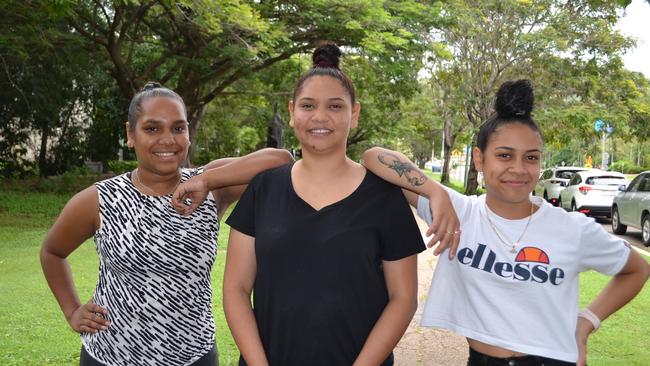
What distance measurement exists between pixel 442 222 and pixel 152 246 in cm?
104

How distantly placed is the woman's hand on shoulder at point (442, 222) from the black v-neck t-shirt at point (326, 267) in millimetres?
61

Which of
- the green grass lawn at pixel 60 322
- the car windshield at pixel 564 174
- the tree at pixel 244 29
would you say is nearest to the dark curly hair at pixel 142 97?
the green grass lawn at pixel 60 322

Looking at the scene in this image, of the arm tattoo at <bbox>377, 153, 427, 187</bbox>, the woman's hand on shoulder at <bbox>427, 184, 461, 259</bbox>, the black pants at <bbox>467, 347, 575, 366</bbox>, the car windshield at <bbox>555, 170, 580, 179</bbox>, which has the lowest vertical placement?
the black pants at <bbox>467, 347, 575, 366</bbox>

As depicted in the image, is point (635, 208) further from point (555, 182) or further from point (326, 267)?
point (326, 267)

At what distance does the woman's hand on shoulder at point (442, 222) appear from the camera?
6.42 ft

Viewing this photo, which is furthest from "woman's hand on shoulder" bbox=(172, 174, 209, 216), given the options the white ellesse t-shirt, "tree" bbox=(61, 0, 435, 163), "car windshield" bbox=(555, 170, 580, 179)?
"car windshield" bbox=(555, 170, 580, 179)

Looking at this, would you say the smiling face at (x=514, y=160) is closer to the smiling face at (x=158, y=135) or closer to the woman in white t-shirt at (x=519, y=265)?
the woman in white t-shirt at (x=519, y=265)

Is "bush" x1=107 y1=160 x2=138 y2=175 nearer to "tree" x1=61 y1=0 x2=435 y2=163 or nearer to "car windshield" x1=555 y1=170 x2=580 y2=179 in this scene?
"tree" x1=61 y1=0 x2=435 y2=163

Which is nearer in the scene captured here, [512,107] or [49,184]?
[512,107]

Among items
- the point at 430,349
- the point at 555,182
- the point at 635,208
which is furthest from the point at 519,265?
the point at 555,182

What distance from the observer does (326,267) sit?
1.88 meters

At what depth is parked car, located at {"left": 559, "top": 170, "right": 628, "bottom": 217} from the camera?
16.3 metres

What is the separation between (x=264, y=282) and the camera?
1961 millimetres

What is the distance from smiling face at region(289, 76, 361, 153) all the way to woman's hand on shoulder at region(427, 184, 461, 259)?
375 millimetres
